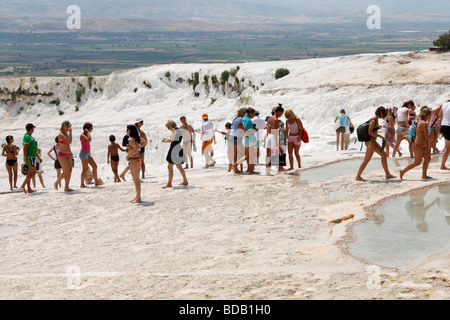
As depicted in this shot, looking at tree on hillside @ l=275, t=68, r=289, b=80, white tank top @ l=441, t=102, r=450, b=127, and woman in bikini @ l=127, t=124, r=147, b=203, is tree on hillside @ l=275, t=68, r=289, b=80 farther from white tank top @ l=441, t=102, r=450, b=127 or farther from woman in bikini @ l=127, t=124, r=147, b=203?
woman in bikini @ l=127, t=124, r=147, b=203

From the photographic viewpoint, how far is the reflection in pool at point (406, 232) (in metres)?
7.37

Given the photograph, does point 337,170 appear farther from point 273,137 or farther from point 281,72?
point 281,72

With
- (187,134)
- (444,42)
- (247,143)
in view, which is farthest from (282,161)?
(444,42)

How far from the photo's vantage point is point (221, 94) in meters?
45.7

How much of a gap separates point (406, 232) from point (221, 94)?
3790cm

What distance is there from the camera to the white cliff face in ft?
83.5

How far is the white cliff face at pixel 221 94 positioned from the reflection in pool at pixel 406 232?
405 inches

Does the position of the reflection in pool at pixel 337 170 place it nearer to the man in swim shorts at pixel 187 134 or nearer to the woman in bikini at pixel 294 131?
the woman in bikini at pixel 294 131

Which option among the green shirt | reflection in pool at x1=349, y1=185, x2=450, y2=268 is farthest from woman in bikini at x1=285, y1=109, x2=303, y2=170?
the green shirt

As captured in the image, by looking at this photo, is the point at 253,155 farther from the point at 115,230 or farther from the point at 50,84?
the point at 50,84

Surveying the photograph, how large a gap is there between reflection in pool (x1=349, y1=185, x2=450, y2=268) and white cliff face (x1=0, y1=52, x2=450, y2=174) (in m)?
10.3

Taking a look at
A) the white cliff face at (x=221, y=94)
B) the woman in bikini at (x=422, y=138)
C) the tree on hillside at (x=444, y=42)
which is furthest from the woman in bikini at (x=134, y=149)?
the tree on hillside at (x=444, y=42)

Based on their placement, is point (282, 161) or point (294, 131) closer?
point (294, 131)

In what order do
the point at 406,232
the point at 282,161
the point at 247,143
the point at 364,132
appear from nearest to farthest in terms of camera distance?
the point at 406,232, the point at 364,132, the point at 247,143, the point at 282,161
